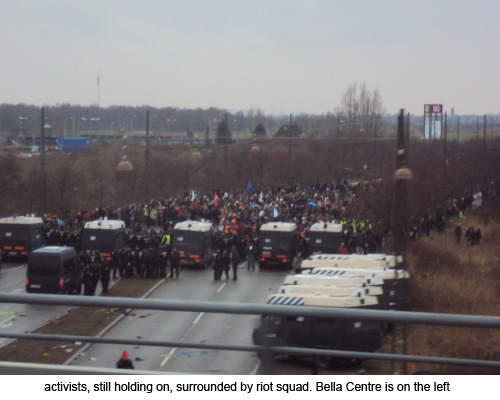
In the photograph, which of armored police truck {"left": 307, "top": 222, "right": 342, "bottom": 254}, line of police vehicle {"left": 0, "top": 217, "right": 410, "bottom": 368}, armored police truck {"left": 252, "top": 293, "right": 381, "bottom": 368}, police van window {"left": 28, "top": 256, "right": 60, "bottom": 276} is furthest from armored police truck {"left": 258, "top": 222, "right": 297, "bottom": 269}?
armored police truck {"left": 252, "top": 293, "right": 381, "bottom": 368}

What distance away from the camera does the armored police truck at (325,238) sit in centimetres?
2142

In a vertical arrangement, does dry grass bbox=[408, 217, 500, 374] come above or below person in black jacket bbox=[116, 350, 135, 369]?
below

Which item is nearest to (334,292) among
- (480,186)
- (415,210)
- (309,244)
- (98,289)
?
(98,289)

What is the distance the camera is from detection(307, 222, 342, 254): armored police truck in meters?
21.4

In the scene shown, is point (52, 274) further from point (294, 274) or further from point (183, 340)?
point (183, 340)

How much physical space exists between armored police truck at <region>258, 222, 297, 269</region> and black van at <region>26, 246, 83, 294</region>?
715 cm

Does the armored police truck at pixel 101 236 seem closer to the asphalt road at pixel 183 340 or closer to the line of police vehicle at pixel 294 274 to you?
the line of police vehicle at pixel 294 274

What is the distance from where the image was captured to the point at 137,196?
1399 inches

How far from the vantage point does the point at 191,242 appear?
21.4 metres

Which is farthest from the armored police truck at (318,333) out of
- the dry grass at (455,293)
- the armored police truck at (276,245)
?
the armored police truck at (276,245)

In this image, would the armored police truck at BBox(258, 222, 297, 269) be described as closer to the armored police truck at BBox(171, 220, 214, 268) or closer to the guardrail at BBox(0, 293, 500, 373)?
the armored police truck at BBox(171, 220, 214, 268)

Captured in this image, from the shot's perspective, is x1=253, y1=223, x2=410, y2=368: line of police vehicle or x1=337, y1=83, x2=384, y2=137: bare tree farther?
x1=337, y1=83, x2=384, y2=137: bare tree

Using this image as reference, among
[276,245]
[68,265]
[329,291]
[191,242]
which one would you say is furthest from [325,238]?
[329,291]

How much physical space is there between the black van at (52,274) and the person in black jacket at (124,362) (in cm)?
1355
